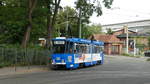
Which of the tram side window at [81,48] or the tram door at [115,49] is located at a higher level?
the tram side window at [81,48]

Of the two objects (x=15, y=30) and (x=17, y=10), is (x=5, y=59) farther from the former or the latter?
(x=15, y=30)

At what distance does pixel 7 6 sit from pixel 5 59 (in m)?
5.85

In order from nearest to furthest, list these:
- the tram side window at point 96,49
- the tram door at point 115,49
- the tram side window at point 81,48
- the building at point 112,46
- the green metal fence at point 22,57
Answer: the green metal fence at point 22,57 < the tram side window at point 81,48 < the tram side window at point 96,49 < the building at point 112,46 < the tram door at point 115,49

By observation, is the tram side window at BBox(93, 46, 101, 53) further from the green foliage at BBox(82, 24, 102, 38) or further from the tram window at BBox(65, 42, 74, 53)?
the green foliage at BBox(82, 24, 102, 38)

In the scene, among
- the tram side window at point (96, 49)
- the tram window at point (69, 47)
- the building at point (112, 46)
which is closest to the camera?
the tram window at point (69, 47)

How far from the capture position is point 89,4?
28312mm

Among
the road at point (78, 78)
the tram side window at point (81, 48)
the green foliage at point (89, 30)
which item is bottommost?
the road at point (78, 78)

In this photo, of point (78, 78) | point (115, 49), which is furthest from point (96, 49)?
point (115, 49)

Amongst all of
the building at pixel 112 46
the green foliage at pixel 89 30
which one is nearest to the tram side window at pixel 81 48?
the green foliage at pixel 89 30

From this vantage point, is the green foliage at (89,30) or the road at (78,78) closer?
the road at (78,78)

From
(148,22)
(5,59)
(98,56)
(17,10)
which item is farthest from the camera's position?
(148,22)

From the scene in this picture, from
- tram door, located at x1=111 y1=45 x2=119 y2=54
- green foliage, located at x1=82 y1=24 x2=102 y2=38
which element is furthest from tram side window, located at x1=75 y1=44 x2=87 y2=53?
tram door, located at x1=111 y1=45 x2=119 y2=54

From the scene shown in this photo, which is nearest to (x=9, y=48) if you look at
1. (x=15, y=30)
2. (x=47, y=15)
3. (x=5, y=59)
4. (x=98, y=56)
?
(x=5, y=59)

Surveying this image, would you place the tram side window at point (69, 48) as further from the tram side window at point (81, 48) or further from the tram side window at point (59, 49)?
the tram side window at point (81, 48)
